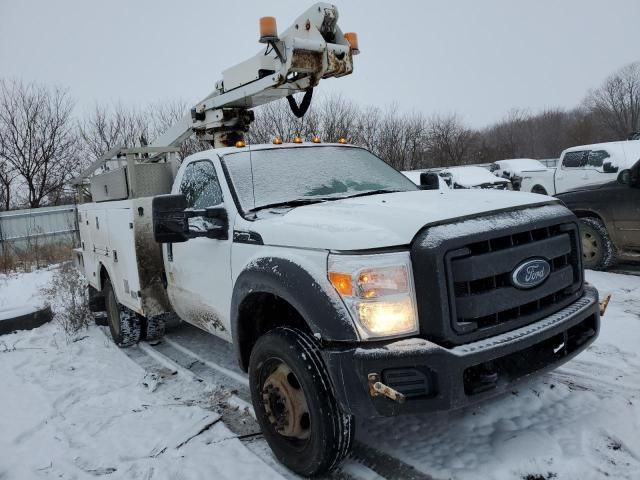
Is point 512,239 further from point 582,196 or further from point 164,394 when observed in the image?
point 582,196

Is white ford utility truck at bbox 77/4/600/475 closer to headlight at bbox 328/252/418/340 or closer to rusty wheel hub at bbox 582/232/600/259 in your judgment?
headlight at bbox 328/252/418/340

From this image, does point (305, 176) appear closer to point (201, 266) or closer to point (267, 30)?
point (201, 266)

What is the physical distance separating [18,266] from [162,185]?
9275 mm

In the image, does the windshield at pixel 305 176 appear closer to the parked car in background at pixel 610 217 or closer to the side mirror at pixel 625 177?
the side mirror at pixel 625 177

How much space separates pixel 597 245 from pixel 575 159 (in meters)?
5.41

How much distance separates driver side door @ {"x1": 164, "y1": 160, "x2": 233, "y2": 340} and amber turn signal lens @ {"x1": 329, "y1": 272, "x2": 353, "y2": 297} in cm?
118

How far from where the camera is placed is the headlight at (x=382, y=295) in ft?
7.78

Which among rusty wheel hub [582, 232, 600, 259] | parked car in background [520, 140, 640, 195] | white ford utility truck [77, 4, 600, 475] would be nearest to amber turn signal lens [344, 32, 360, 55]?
white ford utility truck [77, 4, 600, 475]

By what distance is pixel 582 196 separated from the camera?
721cm

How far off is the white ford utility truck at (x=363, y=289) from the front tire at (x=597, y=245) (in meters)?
4.46

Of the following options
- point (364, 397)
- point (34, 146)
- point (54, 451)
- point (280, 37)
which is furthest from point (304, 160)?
point (34, 146)

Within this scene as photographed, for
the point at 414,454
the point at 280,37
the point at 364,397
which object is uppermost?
the point at 280,37

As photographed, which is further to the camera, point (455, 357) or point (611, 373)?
point (611, 373)

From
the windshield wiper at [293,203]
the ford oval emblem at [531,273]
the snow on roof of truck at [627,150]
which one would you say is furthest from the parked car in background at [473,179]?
the ford oval emblem at [531,273]
